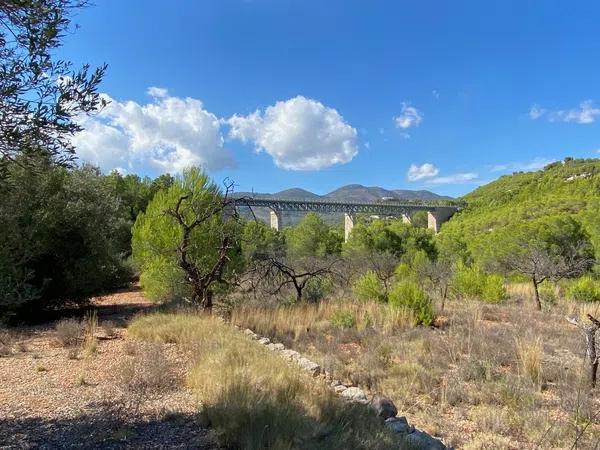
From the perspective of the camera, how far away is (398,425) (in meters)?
4.57

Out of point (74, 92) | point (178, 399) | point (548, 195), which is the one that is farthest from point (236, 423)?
point (548, 195)

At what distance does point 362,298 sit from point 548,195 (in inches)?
1880

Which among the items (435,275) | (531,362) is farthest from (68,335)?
(435,275)

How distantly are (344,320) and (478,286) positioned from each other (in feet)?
23.2

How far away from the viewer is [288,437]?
3.58 meters

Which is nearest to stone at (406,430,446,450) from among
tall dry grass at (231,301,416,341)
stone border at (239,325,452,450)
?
stone border at (239,325,452,450)

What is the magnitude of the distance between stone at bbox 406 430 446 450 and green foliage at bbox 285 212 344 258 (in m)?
25.9

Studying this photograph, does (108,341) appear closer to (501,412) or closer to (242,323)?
(242,323)

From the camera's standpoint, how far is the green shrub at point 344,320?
32.7 feet

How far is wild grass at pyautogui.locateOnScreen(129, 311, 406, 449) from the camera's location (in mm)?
3672

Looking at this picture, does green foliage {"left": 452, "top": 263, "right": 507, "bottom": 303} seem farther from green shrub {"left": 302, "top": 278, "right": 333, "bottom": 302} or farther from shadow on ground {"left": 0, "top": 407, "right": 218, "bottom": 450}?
shadow on ground {"left": 0, "top": 407, "right": 218, "bottom": 450}

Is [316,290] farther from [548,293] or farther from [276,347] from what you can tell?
[548,293]

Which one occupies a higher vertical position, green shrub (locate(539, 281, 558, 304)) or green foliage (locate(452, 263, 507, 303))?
green foliage (locate(452, 263, 507, 303))

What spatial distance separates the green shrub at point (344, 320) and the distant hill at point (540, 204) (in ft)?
68.8
